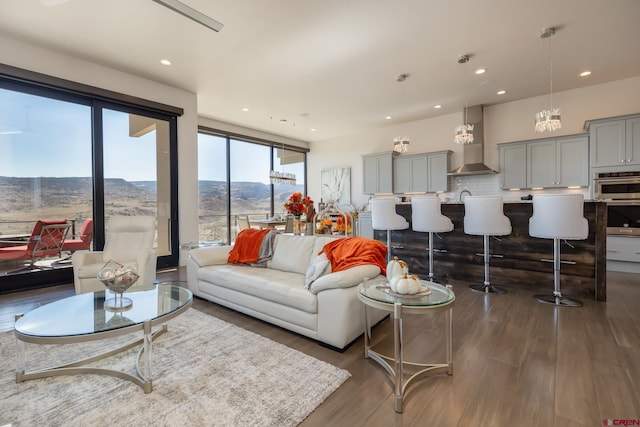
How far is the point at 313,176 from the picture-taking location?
9.22 metres

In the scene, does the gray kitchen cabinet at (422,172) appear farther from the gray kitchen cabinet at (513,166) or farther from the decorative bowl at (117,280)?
the decorative bowl at (117,280)

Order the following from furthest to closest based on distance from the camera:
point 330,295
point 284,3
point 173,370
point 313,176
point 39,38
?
point 313,176
point 39,38
point 284,3
point 330,295
point 173,370

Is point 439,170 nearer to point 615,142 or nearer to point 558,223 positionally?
point 615,142

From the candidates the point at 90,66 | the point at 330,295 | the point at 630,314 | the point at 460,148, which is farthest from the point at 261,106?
the point at 630,314

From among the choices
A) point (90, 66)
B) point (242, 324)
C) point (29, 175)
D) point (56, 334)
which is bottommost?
point (242, 324)

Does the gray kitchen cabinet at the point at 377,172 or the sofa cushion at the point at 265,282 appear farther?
the gray kitchen cabinet at the point at 377,172

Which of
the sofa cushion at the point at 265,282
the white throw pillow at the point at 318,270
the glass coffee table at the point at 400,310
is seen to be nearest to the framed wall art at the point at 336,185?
the sofa cushion at the point at 265,282

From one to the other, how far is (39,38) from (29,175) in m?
1.73

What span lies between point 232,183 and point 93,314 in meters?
5.45

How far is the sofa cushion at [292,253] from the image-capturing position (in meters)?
3.13

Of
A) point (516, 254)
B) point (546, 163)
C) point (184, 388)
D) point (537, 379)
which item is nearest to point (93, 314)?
point (184, 388)

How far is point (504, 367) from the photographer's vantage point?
1.96 metres

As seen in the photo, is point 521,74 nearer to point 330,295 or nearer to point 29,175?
point 330,295

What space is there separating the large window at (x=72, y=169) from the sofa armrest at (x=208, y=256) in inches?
76.9
